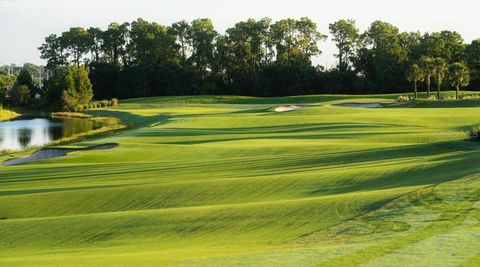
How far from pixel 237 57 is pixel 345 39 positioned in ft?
72.7

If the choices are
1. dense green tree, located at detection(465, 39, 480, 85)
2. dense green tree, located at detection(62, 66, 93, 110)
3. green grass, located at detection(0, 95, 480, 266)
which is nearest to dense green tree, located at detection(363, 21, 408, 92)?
dense green tree, located at detection(465, 39, 480, 85)

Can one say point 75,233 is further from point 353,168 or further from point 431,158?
point 431,158

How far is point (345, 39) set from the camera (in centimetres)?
11975

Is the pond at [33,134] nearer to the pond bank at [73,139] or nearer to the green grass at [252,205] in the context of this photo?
the pond bank at [73,139]

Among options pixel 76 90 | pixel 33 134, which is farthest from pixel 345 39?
pixel 33 134

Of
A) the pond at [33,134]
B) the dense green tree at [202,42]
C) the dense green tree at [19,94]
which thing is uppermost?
the dense green tree at [202,42]

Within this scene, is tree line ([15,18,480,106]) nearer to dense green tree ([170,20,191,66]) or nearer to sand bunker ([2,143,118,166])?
dense green tree ([170,20,191,66])

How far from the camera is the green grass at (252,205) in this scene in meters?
10.8

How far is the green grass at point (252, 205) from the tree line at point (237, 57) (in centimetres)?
7444

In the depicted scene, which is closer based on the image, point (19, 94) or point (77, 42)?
point (19, 94)

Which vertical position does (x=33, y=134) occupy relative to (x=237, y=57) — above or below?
below

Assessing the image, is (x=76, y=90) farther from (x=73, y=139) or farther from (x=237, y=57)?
(x=73, y=139)

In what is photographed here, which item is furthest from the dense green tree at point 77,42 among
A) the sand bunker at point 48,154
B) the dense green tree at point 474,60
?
the sand bunker at point 48,154

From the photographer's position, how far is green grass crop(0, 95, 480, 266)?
1080 cm
